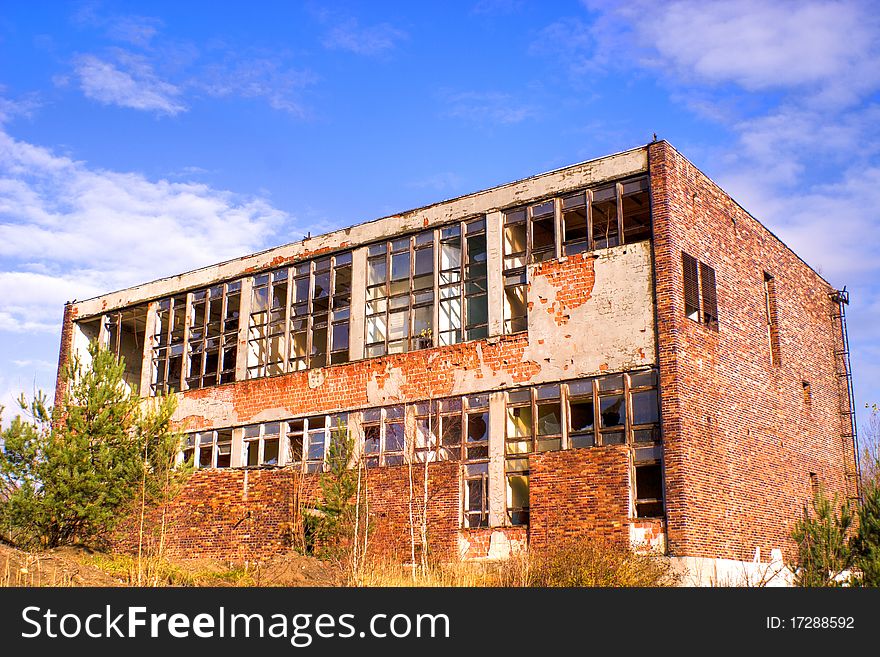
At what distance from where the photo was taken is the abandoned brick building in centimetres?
2105

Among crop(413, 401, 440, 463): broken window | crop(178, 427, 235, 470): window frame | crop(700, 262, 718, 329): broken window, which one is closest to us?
crop(700, 262, 718, 329): broken window

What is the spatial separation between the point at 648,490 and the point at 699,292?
187 inches

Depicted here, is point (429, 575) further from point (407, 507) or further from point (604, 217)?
point (604, 217)

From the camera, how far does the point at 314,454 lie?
2619 centimetres

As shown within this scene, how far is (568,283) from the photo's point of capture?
2269 cm

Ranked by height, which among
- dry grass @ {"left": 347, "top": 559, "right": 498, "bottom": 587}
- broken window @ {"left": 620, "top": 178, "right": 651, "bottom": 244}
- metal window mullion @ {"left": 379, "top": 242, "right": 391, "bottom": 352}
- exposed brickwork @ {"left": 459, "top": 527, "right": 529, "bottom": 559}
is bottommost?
dry grass @ {"left": 347, "top": 559, "right": 498, "bottom": 587}

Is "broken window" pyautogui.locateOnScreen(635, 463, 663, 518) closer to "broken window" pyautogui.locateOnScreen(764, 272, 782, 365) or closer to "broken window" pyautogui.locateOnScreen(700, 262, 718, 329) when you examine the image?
"broken window" pyautogui.locateOnScreen(700, 262, 718, 329)

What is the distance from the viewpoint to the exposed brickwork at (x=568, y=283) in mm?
22406

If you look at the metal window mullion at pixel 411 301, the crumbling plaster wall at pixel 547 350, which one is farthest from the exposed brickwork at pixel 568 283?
the metal window mullion at pixel 411 301

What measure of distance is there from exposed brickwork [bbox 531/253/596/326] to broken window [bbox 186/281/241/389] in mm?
11239

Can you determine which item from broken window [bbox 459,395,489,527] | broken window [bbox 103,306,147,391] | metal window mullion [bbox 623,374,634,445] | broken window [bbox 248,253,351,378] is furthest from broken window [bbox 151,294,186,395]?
metal window mullion [bbox 623,374,634,445]

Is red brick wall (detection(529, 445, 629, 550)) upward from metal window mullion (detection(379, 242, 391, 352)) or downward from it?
downward
